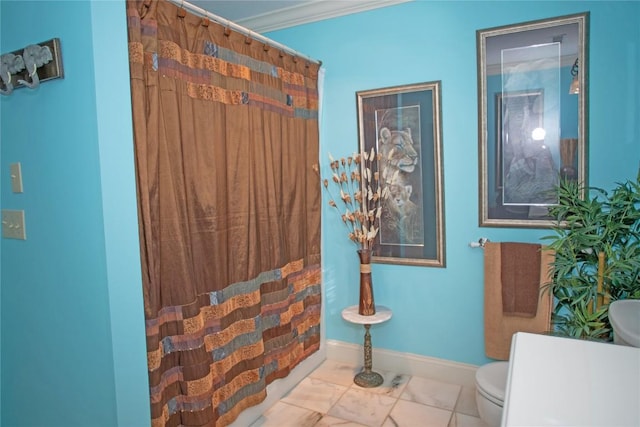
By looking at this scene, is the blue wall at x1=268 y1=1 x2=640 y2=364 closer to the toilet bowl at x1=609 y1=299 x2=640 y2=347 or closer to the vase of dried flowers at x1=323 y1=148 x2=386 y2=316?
the vase of dried flowers at x1=323 y1=148 x2=386 y2=316

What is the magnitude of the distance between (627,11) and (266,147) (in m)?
1.91

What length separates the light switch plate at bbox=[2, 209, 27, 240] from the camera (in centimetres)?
161

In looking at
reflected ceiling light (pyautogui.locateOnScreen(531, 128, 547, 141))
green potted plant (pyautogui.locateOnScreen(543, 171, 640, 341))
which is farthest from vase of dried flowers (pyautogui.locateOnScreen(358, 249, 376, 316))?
reflected ceiling light (pyautogui.locateOnScreen(531, 128, 547, 141))

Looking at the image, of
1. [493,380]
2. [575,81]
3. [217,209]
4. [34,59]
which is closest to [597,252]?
[493,380]

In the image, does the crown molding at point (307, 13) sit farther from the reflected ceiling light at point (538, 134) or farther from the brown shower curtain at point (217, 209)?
the reflected ceiling light at point (538, 134)

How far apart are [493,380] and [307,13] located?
7.94 feet

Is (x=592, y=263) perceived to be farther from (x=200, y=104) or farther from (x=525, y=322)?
(x=200, y=104)

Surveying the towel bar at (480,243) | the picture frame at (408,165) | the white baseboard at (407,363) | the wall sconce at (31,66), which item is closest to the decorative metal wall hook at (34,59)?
the wall sconce at (31,66)

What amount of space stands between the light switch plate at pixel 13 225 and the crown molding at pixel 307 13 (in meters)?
1.98

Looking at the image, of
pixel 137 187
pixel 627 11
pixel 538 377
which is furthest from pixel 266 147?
pixel 627 11

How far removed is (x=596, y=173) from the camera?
214cm

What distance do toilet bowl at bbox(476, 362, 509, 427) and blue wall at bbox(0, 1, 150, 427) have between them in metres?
1.39

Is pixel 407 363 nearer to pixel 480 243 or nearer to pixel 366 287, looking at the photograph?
pixel 366 287

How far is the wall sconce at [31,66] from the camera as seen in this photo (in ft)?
4.57
